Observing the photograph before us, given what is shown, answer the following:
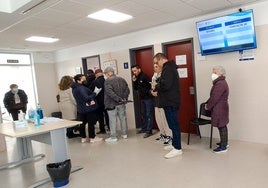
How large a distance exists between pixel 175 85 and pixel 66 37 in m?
3.22

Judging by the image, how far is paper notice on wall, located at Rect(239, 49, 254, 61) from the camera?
3752 millimetres

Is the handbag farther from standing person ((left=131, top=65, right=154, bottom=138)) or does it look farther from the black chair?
the black chair

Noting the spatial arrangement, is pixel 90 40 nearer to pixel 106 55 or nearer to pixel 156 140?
pixel 106 55

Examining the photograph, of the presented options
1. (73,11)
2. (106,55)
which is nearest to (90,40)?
(106,55)

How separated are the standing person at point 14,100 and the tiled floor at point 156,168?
2178mm

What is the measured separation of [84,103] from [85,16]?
1649 mm

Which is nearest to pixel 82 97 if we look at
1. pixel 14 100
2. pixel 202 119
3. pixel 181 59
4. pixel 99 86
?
pixel 99 86

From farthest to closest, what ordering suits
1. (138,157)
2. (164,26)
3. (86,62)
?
(86,62) < (164,26) < (138,157)

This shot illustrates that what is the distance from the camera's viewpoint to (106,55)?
587cm

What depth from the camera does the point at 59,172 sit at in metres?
2.77

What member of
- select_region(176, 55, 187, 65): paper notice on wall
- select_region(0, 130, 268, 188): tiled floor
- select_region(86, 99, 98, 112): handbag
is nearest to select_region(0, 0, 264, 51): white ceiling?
select_region(176, 55, 187, 65): paper notice on wall

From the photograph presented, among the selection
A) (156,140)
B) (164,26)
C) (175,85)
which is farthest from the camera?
(164,26)

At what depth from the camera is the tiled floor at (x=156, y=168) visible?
2703 millimetres

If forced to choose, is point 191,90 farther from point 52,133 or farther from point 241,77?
point 52,133
